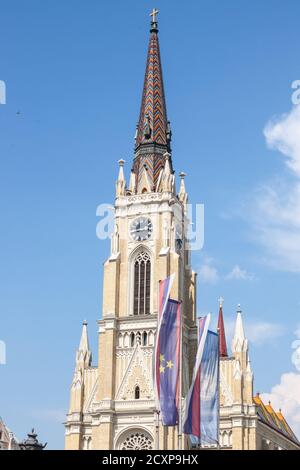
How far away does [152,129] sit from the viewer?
93.7m

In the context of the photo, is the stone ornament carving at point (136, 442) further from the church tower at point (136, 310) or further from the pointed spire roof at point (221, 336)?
the pointed spire roof at point (221, 336)

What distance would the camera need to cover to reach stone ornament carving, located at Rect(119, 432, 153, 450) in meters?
79.6

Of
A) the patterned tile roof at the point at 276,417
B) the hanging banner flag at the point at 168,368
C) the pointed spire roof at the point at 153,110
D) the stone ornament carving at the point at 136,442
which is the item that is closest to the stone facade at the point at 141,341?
the stone ornament carving at the point at 136,442

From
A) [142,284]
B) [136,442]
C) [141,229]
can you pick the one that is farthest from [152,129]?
[136,442]

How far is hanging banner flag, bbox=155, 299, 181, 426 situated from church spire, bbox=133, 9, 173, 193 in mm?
38322

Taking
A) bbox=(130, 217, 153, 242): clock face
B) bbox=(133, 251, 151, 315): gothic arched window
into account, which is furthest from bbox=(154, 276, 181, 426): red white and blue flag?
bbox=(130, 217, 153, 242): clock face

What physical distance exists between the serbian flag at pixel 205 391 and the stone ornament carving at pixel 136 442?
23778mm

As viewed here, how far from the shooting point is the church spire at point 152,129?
91750mm

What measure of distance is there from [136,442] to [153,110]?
112ft

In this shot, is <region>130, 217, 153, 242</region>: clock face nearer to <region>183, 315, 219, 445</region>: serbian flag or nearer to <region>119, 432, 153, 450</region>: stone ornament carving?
<region>119, 432, 153, 450</region>: stone ornament carving

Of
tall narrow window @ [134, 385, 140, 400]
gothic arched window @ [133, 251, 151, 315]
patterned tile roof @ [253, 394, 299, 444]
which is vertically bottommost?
tall narrow window @ [134, 385, 140, 400]

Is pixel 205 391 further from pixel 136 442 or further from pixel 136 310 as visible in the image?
pixel 136 310

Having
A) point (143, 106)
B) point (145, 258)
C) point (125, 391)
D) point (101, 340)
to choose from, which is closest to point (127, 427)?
point (125, 391)
